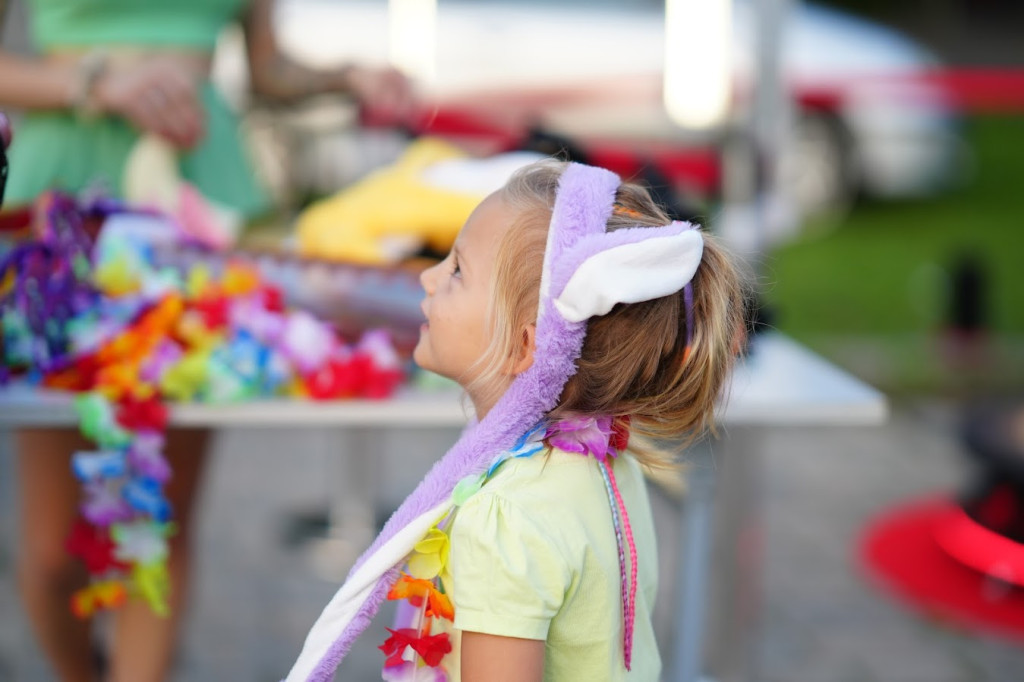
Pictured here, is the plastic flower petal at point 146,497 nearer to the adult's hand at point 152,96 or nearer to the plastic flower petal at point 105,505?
the plastic flower petal at point 105,505

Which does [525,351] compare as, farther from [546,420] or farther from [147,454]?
[147,454]

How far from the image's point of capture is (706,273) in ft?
3.85

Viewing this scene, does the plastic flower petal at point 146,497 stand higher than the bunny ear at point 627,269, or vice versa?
the bunny ear at point 627,269

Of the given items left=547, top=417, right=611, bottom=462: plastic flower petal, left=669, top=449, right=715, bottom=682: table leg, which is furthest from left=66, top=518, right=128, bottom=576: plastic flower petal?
left=669, top=449, right=715, bottom=682: table leg

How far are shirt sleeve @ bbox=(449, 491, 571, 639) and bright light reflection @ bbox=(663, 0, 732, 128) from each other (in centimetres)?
211

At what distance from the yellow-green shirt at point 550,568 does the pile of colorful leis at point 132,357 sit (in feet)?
1.78

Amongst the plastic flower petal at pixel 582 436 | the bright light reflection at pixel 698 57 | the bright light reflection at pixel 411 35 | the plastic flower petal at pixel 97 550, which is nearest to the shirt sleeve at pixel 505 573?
the plastic flower petal at pixel 582 436

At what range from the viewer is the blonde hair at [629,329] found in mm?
1143

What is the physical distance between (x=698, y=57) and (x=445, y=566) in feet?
7.32

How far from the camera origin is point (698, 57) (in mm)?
3074

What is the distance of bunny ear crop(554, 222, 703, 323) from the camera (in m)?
1.07

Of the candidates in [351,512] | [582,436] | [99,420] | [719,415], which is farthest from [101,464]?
[351,512]

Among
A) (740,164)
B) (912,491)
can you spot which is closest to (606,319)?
(740,164)

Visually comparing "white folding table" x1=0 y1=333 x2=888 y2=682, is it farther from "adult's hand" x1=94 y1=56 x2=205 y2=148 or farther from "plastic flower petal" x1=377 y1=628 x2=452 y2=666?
"adult's hand" x1=94 y1=56 x2=205 y2=148
